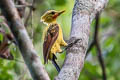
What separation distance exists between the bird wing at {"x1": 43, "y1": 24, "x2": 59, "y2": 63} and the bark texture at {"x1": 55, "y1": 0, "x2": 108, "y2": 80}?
741mm

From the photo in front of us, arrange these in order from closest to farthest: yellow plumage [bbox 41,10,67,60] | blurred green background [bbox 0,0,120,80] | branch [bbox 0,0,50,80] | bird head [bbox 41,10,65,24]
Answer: branch [bbox 0,0,50,80] < yellow plumage [bbox 41,10,67,60] < bird head [bbox 41,10,65,24] < blurred green background [bbox 0,0,120,80]

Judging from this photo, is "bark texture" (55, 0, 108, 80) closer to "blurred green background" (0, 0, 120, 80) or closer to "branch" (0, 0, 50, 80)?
"branch" (0, 0, 50, 80)

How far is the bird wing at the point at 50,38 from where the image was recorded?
177 inches

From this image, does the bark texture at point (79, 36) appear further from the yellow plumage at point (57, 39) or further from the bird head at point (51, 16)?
the bird head at point (51, 16)

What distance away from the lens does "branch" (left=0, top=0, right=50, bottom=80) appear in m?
2.07

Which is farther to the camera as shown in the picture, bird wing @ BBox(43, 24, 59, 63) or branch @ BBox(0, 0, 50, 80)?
bird wing @ BBox(43, 24, 59, 63)

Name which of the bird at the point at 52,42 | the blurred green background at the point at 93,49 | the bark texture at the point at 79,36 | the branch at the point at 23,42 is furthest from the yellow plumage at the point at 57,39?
the branch at the point at 23,42

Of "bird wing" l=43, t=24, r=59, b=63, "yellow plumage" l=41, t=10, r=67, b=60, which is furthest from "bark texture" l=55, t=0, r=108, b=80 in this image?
"yellow plumage" l=41, t=10, r=67, b=60

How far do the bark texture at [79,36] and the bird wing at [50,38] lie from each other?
0.74 m

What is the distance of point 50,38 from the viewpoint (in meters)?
4.78

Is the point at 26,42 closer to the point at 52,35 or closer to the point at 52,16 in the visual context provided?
the point at 52,35

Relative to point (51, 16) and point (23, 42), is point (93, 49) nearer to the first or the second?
point (51, 16)

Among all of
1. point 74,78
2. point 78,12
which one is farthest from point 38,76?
point 78,12

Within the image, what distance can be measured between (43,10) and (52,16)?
91 cm
